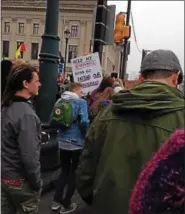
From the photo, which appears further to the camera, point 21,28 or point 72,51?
point 21,28

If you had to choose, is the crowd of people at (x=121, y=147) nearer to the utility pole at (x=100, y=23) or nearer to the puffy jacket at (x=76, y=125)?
the puffy jacket at (x=76, y=125)

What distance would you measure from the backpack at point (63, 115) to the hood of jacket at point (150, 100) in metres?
3.02

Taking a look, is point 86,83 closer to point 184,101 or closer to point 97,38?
point 97,38

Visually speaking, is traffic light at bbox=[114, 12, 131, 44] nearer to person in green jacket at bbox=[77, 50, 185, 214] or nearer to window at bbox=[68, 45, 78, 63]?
person in green jacket at bbox=[77, 50, 185, 214]

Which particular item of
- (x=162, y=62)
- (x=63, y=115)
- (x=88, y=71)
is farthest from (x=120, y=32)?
(x=162, y=62)

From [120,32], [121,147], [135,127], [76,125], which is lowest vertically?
[76,125]

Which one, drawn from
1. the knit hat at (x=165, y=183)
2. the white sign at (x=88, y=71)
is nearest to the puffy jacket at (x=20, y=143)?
the knit hat at (x=165, y=183)

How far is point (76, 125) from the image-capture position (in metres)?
5.52

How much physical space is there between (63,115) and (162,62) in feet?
10.1

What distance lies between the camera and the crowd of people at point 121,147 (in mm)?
1686

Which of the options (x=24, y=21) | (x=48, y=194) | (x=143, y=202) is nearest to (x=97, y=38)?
(x=48, y=194)

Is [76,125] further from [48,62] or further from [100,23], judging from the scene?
[100,23]

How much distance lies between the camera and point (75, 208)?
5840mm

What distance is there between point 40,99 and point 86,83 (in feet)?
7.72
